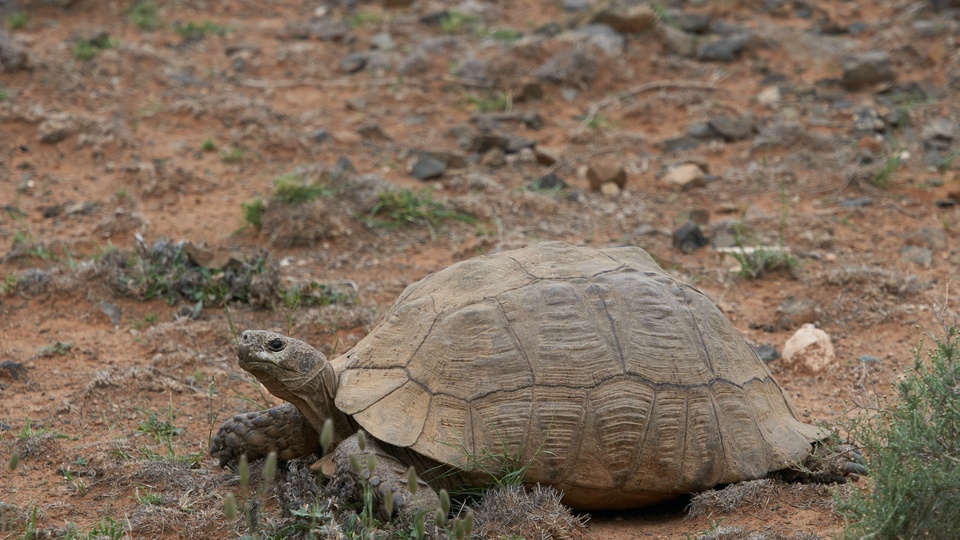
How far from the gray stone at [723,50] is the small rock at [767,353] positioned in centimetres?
582

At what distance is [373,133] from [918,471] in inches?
259

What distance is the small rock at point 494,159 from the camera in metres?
8.28

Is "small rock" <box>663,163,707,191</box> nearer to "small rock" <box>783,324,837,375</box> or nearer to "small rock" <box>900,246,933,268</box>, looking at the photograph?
"small rock" <box>900,246,933,268</box>

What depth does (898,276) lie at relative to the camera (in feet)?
20.3

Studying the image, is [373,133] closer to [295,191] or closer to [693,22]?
[295,191]

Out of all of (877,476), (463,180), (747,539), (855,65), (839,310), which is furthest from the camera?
(855,65)

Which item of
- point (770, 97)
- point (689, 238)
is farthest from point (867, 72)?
point (689, 238)

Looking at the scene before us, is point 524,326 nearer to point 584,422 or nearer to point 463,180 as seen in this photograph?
point 584,422

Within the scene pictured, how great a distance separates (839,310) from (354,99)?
5456mm

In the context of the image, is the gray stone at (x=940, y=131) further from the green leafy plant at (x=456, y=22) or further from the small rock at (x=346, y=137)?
the green leafy plant at (x=456, y=22)

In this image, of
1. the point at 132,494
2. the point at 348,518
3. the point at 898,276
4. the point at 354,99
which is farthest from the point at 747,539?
the point at 354,99

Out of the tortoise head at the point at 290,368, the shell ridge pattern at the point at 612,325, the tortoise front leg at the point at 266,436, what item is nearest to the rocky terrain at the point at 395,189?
the tortoise front leg at the point at 266,436

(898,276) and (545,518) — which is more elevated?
(545,518)

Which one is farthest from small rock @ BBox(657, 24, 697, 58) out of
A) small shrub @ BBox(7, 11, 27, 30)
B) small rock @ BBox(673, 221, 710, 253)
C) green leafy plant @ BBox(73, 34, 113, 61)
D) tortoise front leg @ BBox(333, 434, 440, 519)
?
tortoise front leg @ BBox(333, 434, 440, 519)
